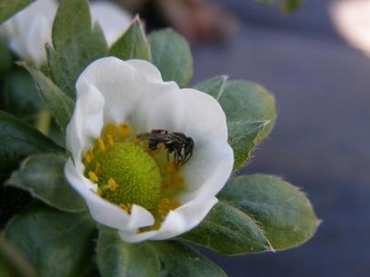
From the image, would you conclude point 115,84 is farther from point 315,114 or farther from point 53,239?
point 315,114

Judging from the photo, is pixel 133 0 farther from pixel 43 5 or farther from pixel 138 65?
pixel 138 65

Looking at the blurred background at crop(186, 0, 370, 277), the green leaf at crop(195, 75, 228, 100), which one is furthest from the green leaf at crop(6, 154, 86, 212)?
A: the blurred background at crop(186, 0, 370, 277)

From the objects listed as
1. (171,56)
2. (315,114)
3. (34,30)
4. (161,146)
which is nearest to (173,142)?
(161,146)

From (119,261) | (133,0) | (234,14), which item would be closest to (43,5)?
(119,261)

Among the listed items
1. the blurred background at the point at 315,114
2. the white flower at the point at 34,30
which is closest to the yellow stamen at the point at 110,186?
the white flower at the point at 34,30

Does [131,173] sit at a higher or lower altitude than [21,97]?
higher

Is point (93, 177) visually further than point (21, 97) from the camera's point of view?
No

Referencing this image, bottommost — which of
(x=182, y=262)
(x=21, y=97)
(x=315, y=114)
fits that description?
(x=315, y=114)

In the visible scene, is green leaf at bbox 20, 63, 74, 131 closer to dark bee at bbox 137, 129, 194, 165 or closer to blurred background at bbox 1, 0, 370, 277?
dark bee at bbox 137, 129, 194, 165
